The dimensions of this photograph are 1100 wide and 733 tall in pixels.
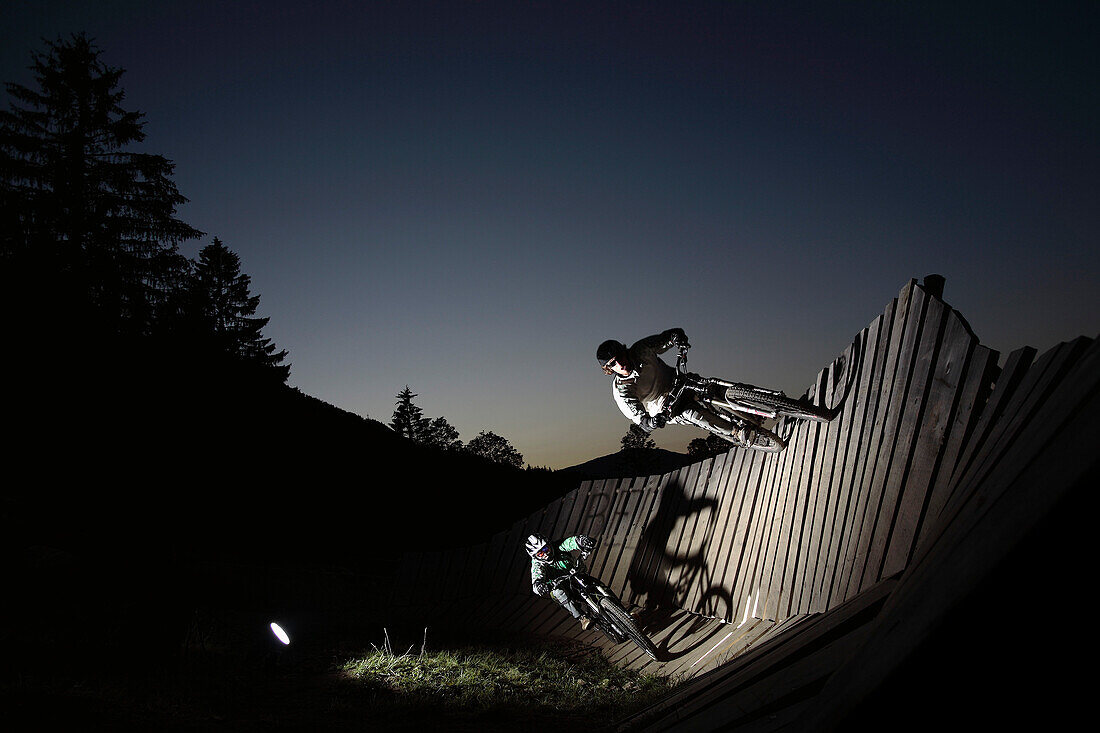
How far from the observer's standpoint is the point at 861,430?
5.26 m

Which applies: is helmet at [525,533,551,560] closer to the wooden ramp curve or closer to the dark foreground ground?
the dark foreground ground


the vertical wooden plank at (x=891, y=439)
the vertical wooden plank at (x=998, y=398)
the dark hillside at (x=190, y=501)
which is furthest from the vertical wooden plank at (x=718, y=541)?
the dark hillside at (x=190, y=501)

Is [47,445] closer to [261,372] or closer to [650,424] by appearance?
[261,372]

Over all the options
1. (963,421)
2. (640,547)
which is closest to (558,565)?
(640,547)

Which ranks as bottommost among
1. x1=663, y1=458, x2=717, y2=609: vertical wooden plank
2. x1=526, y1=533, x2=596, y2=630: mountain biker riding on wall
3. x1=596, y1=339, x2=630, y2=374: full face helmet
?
x1=526, y1=533, x2=596, y2=630: mountain biker riding on wall

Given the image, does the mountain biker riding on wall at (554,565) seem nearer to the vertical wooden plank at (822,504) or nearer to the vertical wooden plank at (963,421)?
the vertical wooden plank at (822,504)

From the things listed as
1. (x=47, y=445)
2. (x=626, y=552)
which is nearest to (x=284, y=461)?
(x=47, y=445)

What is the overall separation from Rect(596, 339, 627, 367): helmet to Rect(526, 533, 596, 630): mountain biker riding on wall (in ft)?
6.97

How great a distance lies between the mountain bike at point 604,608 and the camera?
659 cm

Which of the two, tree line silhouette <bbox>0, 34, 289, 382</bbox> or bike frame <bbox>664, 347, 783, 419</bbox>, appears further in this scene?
tree line silhouette <bbox>0, 34, 289, 382</bbox>

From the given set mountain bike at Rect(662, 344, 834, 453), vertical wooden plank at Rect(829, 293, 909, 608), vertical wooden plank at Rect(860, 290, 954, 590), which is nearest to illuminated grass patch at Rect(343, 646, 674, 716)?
vertical wooden plank at Rect(829, 293, 909, 608)

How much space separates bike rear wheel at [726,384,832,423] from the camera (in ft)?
19.3

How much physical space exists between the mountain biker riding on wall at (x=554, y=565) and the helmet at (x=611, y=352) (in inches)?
83.6

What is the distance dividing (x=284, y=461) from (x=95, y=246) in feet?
42.2
